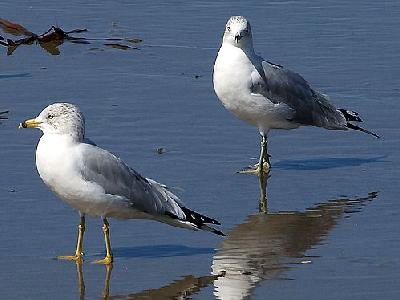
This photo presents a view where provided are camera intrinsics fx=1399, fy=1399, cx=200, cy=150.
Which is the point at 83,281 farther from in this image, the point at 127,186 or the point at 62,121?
the point at 62,121

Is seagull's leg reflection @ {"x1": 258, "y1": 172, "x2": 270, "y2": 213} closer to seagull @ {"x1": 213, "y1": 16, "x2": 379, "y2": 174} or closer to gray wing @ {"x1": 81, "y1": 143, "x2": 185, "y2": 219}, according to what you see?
seagull @ {"x1": 213, "y1": 16, "x2": 379, "y2": 174}

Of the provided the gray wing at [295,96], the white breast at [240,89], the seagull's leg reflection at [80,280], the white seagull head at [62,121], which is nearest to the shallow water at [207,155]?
the seagull's leg reflection at [80,280]

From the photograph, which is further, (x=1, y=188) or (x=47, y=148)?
(x=1, y=188)

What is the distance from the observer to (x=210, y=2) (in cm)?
1717

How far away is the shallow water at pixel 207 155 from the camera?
8.26 metres

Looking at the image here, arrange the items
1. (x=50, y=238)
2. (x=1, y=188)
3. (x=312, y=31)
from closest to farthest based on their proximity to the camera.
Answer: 1. (x=50, y=238)
2. (x=1, y=188)
3. (x=312, y=31)

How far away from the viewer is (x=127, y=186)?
28.3 feet

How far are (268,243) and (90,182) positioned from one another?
4.26 ft

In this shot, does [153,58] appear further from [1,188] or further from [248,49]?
[1,188]

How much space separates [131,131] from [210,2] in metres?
5.77

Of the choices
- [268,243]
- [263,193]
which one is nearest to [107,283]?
[268,243]

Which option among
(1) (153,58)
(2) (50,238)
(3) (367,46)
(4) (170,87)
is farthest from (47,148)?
(3) (367,46)

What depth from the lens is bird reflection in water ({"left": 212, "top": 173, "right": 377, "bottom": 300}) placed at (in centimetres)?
815

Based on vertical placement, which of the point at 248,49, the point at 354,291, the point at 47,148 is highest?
the point at 248,49
